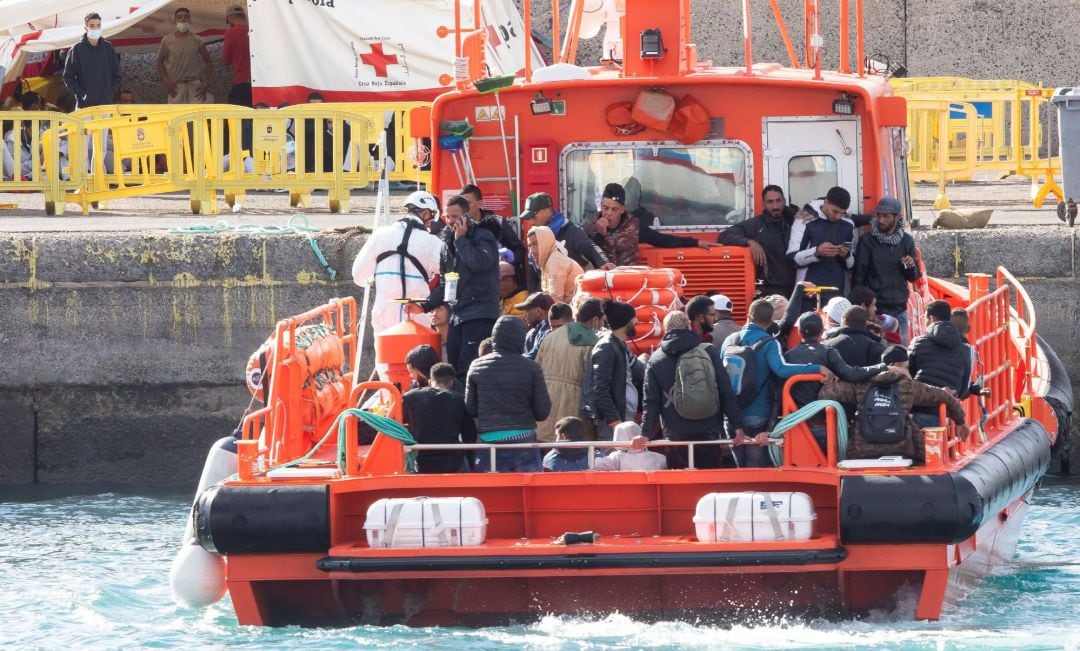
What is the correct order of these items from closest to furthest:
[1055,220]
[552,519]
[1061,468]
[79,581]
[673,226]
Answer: [552,519]
[79,581]
[673,226]
[1061,468]
[1055,220]

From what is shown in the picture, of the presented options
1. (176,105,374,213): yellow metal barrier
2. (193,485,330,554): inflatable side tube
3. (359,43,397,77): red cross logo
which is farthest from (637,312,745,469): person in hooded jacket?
(359,43,397,77): red cross logo

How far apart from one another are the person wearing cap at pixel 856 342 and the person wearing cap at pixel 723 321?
74 centimetres

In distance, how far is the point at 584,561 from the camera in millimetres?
8008

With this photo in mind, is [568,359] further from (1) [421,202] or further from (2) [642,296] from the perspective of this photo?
(1) [421,202]

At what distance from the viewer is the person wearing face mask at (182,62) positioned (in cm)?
1936

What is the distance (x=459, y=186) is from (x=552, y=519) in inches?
125

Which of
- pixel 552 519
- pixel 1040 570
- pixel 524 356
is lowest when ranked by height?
pixel 1040 570

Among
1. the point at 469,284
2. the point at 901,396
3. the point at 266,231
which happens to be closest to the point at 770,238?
the point at 469,284

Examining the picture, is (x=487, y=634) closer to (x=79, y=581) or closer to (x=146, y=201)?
(x=79, y=581)

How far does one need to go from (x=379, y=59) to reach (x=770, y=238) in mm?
9160

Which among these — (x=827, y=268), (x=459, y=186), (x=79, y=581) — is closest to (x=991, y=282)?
(x=827, y=268)

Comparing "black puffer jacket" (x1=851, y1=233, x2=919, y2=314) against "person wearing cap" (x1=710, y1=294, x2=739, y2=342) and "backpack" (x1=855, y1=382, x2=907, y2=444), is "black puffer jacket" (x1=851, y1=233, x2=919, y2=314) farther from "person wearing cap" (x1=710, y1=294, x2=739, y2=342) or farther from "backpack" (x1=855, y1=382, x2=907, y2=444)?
"backpack" (x1=855, y1=382, x2=907, y2=444)

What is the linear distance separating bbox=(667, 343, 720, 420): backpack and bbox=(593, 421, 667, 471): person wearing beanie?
226 mm

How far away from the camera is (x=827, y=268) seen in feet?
33.8
